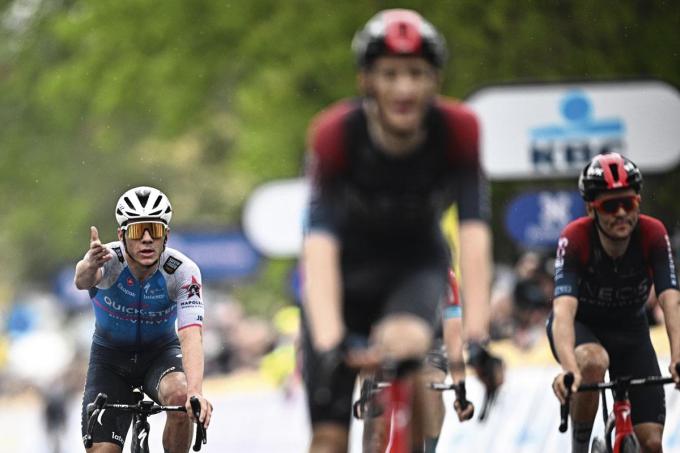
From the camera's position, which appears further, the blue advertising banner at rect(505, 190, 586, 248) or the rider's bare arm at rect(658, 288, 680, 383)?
the blue advertising banner at rect(505, 190, 586, 248)

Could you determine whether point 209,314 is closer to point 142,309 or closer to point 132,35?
point 132,35

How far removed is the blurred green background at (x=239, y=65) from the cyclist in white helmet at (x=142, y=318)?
36.9ft

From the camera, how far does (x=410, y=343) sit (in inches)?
255

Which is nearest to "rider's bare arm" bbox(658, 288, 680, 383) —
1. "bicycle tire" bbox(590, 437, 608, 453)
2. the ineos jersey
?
"bicycle tire" bbox(590, 437, 608, 453)

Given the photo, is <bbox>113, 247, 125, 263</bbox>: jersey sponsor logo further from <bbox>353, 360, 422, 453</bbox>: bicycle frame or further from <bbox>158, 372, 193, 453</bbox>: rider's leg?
<bbox>353, 360, 422, 453</bbox>: bicycle frame

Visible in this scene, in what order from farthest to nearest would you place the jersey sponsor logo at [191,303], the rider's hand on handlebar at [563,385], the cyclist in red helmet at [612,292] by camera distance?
the jersey sponsor logo at [191,303], the cyclist in red helmet at [612,292], the rider's hand on handlebar at [563,385]

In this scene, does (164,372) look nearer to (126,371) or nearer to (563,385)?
(126,371)

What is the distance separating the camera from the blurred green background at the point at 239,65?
2214cm

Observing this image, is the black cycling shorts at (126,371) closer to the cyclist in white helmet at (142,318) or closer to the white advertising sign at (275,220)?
the cyclist in white helmet at (142,318)

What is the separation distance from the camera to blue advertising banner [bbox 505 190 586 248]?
58.3 ft

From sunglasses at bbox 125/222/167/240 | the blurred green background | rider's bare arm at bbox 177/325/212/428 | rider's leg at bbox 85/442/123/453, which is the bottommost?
rider's leg at bbox 85/442/123/453

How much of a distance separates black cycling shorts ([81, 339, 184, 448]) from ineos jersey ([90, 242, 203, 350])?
0.06 meters

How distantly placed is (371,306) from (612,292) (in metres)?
2.96

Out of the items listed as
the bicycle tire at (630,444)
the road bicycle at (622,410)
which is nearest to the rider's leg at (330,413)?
the road bicycle at (622,410)
